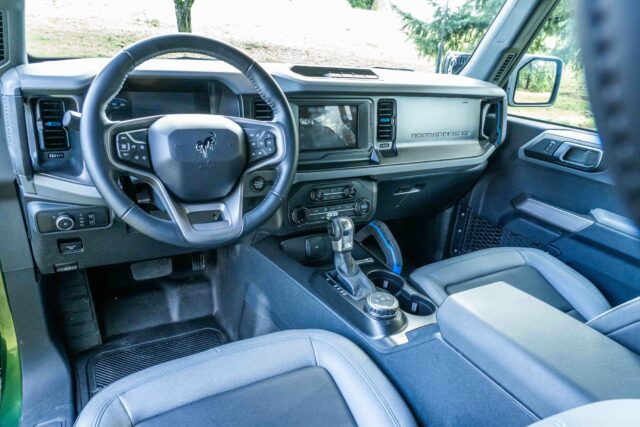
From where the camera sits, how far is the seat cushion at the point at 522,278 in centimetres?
172

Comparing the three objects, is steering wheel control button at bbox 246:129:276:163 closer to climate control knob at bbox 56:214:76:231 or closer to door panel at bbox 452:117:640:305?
climate control knob at bbox 56:214:76:231

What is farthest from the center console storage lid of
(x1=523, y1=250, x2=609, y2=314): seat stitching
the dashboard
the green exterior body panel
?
the green exterior body panel

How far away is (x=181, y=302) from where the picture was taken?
2.16m

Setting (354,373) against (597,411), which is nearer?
(597,411)

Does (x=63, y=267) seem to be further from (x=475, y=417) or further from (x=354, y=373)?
(x=475, y=417)

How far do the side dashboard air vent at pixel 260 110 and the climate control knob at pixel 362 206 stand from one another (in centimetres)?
55

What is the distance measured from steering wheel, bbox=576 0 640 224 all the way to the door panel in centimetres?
168

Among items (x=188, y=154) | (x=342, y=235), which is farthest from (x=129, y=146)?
(x=342, y=235)

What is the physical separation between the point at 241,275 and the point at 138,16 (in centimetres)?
103

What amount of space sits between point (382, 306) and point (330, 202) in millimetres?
595

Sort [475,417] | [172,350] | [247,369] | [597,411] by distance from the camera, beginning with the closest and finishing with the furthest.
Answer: [597,411] < [475,417] < [247,369] < [172,350]

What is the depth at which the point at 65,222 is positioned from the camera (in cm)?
144

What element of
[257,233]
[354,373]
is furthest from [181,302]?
[354,373]

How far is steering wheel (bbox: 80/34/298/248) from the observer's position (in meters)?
1.09
